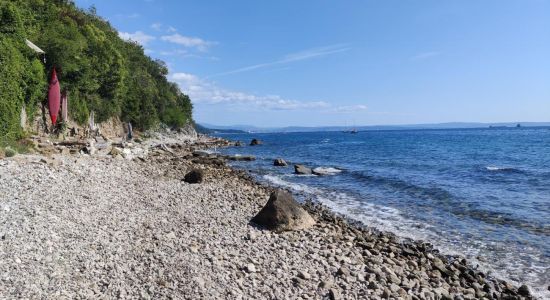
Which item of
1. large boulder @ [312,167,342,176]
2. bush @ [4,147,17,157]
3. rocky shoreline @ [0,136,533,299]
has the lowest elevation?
large boulder @ [312,167,342,176]

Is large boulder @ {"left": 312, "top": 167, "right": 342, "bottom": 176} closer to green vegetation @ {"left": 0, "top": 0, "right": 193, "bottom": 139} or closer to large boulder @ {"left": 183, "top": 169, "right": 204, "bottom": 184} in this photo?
large boulder @ {"left": 183, "top": 169, "right": 204, "bottom": 184}

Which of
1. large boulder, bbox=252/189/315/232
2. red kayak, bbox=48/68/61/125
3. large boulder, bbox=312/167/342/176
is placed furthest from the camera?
large boulder, bbox=312/167/342/176

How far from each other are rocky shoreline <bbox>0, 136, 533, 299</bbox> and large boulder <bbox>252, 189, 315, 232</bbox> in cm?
31

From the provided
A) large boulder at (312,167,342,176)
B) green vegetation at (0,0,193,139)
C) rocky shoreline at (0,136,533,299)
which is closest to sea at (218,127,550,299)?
large boulder at (312,167,342,176)

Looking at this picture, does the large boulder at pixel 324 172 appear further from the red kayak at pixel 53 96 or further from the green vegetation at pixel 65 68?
the green vegetation at pixel 65 68

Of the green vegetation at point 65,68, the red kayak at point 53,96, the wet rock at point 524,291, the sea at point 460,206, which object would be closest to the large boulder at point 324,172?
the sea at point 460,206

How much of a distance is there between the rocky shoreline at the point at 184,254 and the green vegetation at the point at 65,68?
982 centimetres

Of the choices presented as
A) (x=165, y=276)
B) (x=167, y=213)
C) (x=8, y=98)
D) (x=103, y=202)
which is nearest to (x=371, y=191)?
(x=167, y=213)

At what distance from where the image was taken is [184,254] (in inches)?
392

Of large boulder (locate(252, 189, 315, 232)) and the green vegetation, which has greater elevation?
the green vegetation

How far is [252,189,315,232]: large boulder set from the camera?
43.9ft

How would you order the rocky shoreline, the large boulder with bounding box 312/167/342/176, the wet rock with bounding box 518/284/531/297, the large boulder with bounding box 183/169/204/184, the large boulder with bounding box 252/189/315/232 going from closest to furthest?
the rocky shoreline → the wet rock with bounding box 518/284/531/297 → the large boulder with bounding box 252/189/315/232 → the large boulder with bounding box 183/169/204/184 → the large boulder with bounding box 312/167/342/176

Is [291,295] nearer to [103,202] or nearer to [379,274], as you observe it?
[379,274]

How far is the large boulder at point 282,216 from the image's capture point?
13367 millimetres
